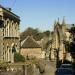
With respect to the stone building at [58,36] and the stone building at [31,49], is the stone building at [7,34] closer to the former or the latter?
the stone building at [31,49]

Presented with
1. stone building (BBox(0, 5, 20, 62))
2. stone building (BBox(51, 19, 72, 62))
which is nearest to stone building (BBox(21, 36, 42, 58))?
stone building (BBox(51, 19, 72, 62))

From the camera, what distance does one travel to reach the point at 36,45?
264 ft

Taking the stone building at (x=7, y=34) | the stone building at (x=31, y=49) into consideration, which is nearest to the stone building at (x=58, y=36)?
the stone building at (x=31, y=49)

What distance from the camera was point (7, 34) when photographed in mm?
59750

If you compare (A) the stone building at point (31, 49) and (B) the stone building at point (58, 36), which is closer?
(A) the stone building at point (31, 49)

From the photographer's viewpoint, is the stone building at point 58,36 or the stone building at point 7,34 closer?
the stone building at point 7,34

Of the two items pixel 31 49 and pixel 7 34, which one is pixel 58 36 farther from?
pixel 7 34

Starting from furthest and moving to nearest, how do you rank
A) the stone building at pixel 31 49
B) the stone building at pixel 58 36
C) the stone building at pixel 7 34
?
1. the stone building at pixel 58 36
2. the stone building at pixel 31 49
3. the stone building at pixel 7 34

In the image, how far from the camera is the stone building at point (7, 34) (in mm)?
55403

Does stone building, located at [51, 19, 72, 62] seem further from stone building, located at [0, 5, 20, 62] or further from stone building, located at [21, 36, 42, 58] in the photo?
stone building, located at [0, 5, 20, 62]

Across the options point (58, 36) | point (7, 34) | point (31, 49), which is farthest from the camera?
point (58, 36)

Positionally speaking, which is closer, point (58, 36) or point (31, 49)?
point (31, 49)

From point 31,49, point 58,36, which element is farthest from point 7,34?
point 58,36

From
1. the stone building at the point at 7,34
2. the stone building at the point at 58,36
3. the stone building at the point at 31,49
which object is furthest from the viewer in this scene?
the stone building at the point at 58,36
